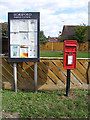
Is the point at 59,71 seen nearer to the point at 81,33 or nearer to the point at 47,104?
the point at 47,104

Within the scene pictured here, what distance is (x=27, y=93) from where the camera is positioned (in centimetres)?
524

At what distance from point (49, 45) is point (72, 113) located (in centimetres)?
2571

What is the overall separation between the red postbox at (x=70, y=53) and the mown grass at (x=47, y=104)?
92 centimetres

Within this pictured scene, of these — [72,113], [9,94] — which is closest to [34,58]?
[9,94]

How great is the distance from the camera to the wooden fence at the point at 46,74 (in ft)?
18.2

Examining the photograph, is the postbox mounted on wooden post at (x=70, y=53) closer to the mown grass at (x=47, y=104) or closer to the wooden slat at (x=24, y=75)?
the mown grass at (x=47, y=104)

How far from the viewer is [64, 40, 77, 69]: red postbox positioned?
495cm

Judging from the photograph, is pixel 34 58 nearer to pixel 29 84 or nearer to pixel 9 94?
Result: pixel 29 84

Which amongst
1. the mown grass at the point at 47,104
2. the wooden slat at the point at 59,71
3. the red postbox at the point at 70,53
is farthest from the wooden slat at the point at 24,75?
the red postbox at the point at 70,53

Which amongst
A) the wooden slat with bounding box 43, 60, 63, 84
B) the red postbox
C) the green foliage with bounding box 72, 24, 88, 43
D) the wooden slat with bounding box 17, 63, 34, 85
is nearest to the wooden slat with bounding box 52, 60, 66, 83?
the wooden slat with bounding box 43, 60, 63, 84

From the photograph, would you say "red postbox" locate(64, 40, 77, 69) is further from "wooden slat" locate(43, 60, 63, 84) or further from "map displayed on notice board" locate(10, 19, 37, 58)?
"map displayed on notice board" locate(10, 19, 37, 58)

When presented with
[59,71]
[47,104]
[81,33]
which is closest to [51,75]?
[59,71]

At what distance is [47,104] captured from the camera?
14.6 feet

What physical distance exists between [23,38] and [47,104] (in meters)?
2.06
